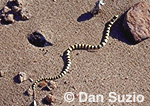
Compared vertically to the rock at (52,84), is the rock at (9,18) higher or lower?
higher

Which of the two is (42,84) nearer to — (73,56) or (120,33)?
(73,56)

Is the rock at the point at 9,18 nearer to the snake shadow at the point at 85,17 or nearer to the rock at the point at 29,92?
the snake shadow at the point at 85,17

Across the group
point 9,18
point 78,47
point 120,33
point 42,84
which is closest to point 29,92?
point 42,84

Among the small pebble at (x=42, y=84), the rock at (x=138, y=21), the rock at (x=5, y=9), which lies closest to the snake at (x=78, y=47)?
the small pebble at (x=42, y=84)

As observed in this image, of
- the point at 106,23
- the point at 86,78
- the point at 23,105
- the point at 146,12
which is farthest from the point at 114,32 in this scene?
the point at 23,105

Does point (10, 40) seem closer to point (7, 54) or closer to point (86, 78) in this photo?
point (7, 54)

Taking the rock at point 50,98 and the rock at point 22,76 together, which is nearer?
the rock at point 50,98
